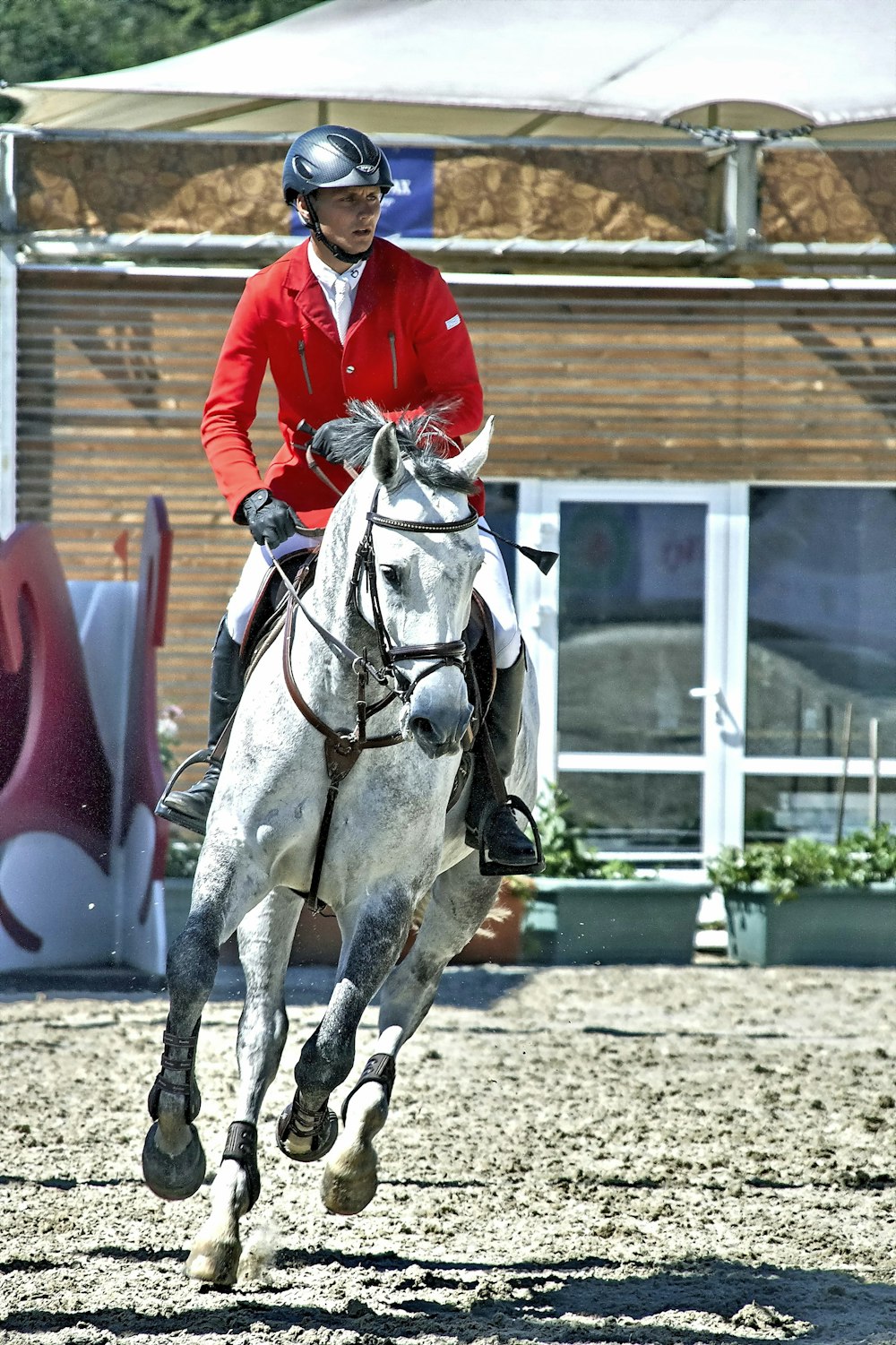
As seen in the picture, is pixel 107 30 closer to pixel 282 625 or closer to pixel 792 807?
pixel 792 807

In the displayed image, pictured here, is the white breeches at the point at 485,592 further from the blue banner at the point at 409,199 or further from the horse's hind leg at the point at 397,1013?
the blue banner at the point at 409,199

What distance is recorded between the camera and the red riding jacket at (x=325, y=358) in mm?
4660

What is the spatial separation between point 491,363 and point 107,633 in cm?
328

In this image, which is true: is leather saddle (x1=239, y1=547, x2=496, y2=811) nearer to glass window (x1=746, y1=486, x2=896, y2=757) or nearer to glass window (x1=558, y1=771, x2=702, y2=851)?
glass window (x1=558, y1=771, x2=702, y2=851)

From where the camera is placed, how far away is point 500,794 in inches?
196

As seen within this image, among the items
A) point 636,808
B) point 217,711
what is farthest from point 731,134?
point 217,711

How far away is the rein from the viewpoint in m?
3.72

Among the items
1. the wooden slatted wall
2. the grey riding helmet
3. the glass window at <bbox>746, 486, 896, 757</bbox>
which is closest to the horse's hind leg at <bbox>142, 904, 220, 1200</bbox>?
the grey riding helmet

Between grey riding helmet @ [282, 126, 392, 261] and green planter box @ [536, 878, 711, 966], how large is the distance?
20.1ft

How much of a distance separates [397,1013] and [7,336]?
23.3ft

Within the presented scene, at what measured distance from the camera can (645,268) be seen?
11.1 meters

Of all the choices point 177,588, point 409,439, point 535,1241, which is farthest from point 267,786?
point 177,588

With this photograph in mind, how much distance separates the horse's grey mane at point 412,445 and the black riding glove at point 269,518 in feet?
0.82

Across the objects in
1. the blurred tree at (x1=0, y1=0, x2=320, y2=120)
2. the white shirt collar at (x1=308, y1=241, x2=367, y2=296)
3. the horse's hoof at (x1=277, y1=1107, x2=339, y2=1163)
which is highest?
the blurred tree at (x1=0, y1=0, x2=320, y2=120)
